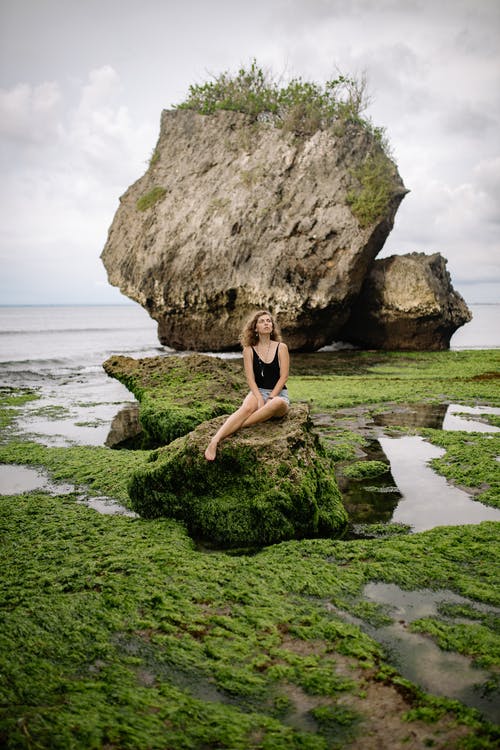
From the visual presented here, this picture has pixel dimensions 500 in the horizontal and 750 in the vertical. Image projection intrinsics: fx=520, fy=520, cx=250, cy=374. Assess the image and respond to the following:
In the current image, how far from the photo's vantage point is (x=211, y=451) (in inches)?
232

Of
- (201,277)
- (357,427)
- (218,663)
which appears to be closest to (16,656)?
(218,663)

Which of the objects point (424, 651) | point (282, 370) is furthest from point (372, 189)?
point (424, 651)

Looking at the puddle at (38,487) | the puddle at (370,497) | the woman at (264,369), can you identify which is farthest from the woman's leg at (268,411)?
the puddle at (38,487)

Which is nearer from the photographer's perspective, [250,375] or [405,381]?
[250,375]

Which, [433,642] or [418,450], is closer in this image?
[433,642]

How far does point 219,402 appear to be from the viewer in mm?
9516

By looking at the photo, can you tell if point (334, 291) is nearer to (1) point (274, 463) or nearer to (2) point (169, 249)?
(2) point (169, 249)

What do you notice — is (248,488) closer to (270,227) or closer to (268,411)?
(268,411)

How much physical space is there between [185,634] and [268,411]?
10.2 feet

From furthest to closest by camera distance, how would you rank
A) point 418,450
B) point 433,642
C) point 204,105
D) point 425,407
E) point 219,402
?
1. point 204,105
2. point 425,407
3. point 219,402
4. point 418,450
5. point 433,642

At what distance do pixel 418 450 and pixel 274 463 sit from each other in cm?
380

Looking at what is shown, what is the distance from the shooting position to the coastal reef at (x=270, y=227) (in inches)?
926

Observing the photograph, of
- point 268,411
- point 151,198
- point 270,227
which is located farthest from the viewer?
point 151,198

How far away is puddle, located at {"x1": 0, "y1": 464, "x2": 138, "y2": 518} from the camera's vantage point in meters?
6.42
